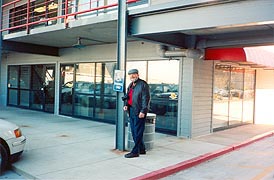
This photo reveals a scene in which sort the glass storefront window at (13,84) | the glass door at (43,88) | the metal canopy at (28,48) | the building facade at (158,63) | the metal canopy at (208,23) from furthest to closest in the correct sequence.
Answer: the glass storefront window at (13,84) < the glass door at (43,88) < the metal canopy at (28,48) < the building facade at (158,63) < the metal canopy at (208,23)

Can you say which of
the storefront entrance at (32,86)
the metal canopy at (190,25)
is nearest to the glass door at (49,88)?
the storefront entrance at (32,86)

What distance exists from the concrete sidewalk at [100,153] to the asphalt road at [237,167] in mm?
192

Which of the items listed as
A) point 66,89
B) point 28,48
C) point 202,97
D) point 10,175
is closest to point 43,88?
point 66,89

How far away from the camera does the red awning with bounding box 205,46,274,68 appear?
367 inches

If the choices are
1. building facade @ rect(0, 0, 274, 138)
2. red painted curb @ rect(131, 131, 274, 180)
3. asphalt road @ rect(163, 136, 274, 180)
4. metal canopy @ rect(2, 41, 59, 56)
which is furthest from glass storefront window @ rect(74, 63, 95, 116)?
asphalt road @ rect(163, 136, 274, 180)

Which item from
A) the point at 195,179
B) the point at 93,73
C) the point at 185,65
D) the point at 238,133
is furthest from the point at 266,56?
the point at 195,179

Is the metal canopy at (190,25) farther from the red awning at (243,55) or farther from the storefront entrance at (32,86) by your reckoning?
the storefront entrance at (32,86)

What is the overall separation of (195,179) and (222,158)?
197cm

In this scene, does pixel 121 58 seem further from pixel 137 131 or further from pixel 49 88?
pixel 49 88

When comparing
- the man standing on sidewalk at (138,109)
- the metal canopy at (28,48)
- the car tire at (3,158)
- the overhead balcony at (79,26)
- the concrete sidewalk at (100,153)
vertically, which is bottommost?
the concrete sidewalk at (100,153)

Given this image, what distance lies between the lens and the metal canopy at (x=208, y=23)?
559 cm

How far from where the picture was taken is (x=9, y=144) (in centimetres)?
545

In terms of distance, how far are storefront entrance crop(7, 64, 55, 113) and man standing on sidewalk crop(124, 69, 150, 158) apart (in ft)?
27.2

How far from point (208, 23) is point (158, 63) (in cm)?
402
